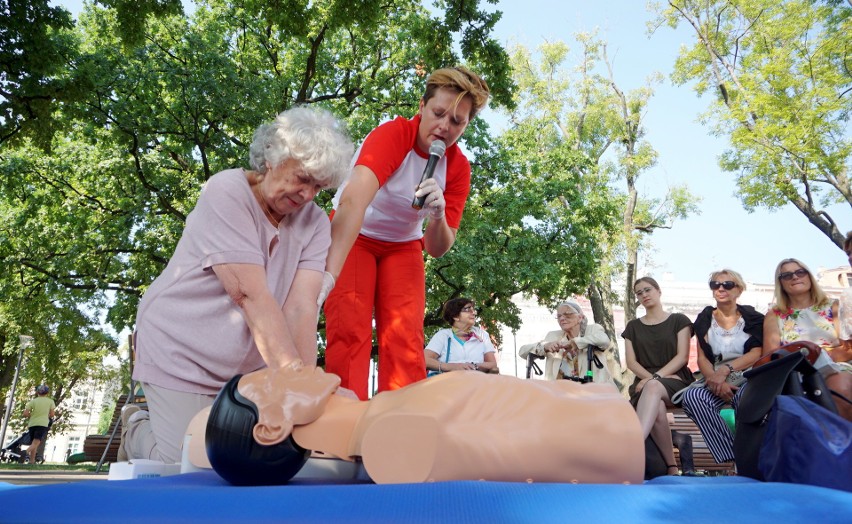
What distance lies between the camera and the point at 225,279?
6.01ft

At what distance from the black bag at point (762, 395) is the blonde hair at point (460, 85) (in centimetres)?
142

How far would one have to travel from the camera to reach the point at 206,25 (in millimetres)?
14617

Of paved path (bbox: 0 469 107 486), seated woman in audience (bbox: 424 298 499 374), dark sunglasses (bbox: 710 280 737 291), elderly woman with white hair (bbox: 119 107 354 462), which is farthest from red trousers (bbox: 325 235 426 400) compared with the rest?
paved path (bbox: 0 469 107 486)

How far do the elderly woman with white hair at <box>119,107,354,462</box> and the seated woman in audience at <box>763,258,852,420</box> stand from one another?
370 cm

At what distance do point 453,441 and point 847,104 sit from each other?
626 inches

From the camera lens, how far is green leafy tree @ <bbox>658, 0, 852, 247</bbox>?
45.1 ft

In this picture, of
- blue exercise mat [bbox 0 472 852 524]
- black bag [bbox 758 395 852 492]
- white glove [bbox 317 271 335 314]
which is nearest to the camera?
blue exercise mat [bbox 0 472 852 524]

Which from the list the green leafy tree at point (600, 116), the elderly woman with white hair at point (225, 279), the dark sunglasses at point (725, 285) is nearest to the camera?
the elderly woman with white hair at point (225, 279)

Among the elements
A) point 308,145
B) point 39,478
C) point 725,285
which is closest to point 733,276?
point 725,285

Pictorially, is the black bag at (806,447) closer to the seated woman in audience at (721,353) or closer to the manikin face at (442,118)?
the manikin face at (442,118)

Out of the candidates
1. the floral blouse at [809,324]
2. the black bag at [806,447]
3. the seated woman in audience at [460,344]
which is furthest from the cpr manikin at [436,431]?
the seated woman in audience at [460,344]

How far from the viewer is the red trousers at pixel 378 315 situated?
2.71 m

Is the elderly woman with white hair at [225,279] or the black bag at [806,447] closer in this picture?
the black bag at [806,447]

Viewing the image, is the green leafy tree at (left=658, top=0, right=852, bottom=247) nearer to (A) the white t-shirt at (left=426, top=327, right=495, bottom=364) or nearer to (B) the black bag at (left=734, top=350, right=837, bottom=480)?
(A) the white t-shirt at (left=426, top=327, right=495, bottom=364)
